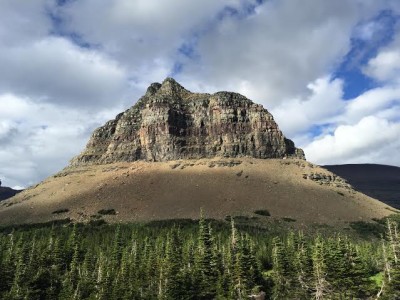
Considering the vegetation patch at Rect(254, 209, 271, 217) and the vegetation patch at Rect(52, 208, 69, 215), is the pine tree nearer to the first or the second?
the vegetation patch at Rect(254, 209, 271, 217)

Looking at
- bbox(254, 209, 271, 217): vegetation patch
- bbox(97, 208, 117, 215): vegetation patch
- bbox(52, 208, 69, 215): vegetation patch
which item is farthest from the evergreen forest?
bbox(52, 208, 69, 215): vegetation patch

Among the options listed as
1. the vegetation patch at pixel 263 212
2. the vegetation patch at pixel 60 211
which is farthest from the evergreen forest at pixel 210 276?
the vegetation patch at pixel 60 211

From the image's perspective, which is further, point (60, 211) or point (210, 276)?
point (60, 211)

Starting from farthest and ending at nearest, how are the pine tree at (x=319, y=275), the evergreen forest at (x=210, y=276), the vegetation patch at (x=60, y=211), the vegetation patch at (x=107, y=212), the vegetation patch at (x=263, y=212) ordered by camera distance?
the vegetation patch at (x=60, y=211) < the vegetation patch at (x=107, y=212) < the vegetation patch at (x=263, y=212) < the evergreen forest at (x=210, y=276) < the pine tree at (x=319, y=275)

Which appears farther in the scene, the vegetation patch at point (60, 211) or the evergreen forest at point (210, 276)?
the vegetation patch at point (60, 211)

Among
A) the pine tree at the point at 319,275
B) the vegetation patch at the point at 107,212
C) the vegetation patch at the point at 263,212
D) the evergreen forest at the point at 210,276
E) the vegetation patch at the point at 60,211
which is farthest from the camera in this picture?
the vegetation patch at the point at 60,211

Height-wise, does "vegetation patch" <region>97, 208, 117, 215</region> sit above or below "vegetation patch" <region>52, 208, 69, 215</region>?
below

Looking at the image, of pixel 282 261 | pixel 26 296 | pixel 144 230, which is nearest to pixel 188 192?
pixel 144 230

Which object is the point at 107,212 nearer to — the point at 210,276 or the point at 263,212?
the point at 263,212

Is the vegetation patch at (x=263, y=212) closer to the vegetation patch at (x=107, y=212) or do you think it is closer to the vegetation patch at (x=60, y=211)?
the vegetation patch at (x=107, y=212)

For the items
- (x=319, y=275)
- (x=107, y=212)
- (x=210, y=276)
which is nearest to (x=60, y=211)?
(x=107, y=212)

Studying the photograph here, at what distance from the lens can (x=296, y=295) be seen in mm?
63156

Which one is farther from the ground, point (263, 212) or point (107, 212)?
point (107, 212)

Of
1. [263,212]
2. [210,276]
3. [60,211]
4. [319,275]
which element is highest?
[60,211]
